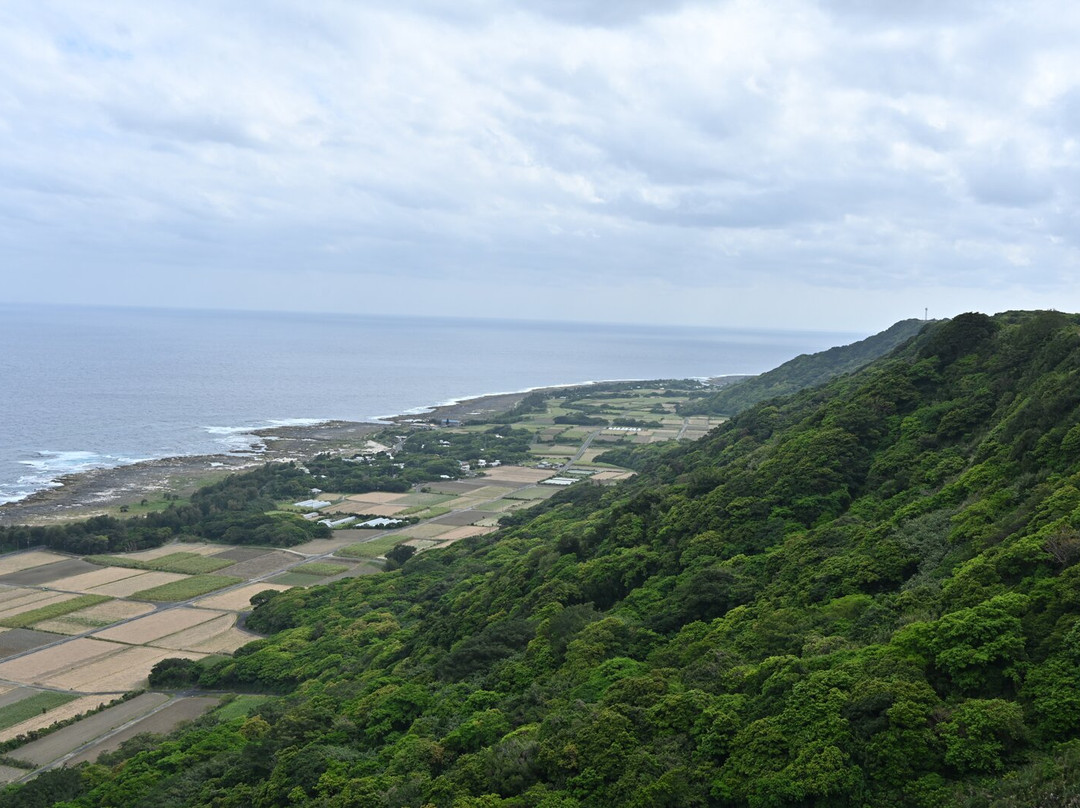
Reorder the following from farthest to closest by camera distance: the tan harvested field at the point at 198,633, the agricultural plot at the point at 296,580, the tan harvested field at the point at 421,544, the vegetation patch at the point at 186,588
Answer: the tan harvested field at the point at 421,544
the agricultural plot at the point at 296,580
the vegetation patch at the point at 186,588
the tan harvested field at the point at 198,633

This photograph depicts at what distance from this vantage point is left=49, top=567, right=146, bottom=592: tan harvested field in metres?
62.6

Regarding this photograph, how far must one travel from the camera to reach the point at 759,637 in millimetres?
23375

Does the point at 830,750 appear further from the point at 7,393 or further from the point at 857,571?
the point at 7,393

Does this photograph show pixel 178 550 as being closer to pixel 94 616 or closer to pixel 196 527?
pixel 196 527

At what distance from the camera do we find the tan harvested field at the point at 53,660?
150 ft

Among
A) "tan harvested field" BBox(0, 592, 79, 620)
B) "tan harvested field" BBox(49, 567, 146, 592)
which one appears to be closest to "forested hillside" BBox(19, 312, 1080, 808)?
"tan harvested field" BBox(0, 592, 79, 620)

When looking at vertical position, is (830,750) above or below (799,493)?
below

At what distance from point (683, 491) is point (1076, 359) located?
1997 centimetres

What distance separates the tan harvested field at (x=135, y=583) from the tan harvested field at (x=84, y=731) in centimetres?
2154

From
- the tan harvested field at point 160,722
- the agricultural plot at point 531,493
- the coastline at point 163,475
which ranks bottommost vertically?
the tan harvested field at point 160,722

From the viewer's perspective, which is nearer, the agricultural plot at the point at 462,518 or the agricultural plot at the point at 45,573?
the agricultural plot at the point at 45,573

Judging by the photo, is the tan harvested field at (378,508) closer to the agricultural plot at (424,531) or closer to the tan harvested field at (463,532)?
the agricultural plot at (424,531)

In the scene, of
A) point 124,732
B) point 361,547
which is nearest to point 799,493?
point 124,732

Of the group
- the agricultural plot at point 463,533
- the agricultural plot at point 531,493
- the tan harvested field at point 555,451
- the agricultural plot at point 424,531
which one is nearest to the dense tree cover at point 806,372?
the tan harvested field at point 555,451
